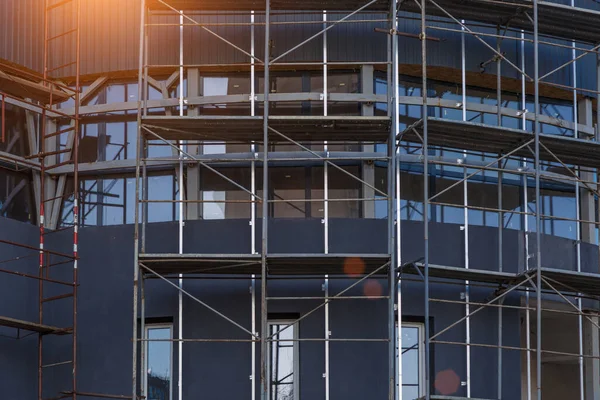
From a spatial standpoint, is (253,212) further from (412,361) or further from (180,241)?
(412,361)

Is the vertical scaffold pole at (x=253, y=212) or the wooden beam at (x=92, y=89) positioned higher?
the wooden beam at (x=92, y=89)

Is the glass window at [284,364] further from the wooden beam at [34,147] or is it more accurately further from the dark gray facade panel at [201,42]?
the wooden beam at [34,147]

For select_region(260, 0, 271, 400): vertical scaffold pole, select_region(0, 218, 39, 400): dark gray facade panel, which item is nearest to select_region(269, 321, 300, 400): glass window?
select_region(260, 0, 271, 400): vertical scaffold pole

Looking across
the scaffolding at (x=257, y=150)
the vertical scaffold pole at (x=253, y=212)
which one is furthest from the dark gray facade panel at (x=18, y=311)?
the vertical scaffold pole at (x=253, y=212)

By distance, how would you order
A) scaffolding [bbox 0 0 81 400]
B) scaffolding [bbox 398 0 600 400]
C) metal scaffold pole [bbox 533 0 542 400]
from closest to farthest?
metal scaffold pole [bbox 533 0 542 400]
scaffolding [bbox 398 0 600 400]
scaffolding [bbox 0 0 81 400]

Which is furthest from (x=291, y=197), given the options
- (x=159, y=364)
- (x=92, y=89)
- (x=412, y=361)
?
(x=92, y=89)

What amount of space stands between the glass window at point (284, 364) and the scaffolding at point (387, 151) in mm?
197

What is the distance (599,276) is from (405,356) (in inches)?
143

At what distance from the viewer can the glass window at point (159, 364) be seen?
2078 cm

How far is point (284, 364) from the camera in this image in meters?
20.6

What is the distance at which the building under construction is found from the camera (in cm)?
2038

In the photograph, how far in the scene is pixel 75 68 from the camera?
22.6 meters

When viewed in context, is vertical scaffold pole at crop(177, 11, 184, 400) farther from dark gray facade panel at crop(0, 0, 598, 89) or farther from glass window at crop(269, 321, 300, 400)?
glass window at crop(269, 321, 300, 400)

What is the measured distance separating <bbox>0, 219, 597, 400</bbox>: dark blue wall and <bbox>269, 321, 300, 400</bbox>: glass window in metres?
0.23
